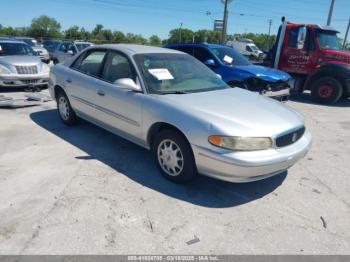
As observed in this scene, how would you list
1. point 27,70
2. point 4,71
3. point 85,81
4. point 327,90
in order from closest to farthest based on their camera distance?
point 85,81
point 4,71
point 27,70
point 327,90

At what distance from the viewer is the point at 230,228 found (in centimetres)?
290

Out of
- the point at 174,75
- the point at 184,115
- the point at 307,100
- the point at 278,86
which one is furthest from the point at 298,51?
the point at 184,115

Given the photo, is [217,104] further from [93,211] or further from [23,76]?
[23,76]

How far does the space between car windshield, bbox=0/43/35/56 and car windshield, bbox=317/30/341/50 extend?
365 inches

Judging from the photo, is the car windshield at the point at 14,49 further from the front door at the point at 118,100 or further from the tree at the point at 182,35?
the tree at the point at 182,35

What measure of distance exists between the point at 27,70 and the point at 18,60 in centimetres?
43

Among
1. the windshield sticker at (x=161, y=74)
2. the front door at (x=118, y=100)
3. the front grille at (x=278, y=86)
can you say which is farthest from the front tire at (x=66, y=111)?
the front grille at (x=278, y=86)

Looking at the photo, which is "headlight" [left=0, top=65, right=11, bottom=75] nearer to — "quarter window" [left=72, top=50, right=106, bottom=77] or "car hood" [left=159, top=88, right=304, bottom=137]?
"quarter window" [left=72, top=50, right=106, bottom=77]

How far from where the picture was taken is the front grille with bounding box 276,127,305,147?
129 inches

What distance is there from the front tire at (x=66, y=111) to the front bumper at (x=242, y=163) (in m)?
3.08

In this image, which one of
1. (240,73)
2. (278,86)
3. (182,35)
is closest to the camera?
(240,73)

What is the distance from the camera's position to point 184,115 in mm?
3350

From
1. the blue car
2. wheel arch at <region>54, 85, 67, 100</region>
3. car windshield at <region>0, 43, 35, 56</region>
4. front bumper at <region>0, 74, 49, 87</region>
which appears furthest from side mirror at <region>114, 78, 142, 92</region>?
car windshield at <region>0, 43, 35, 56</region>

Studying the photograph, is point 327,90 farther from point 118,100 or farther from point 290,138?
point 118,100
